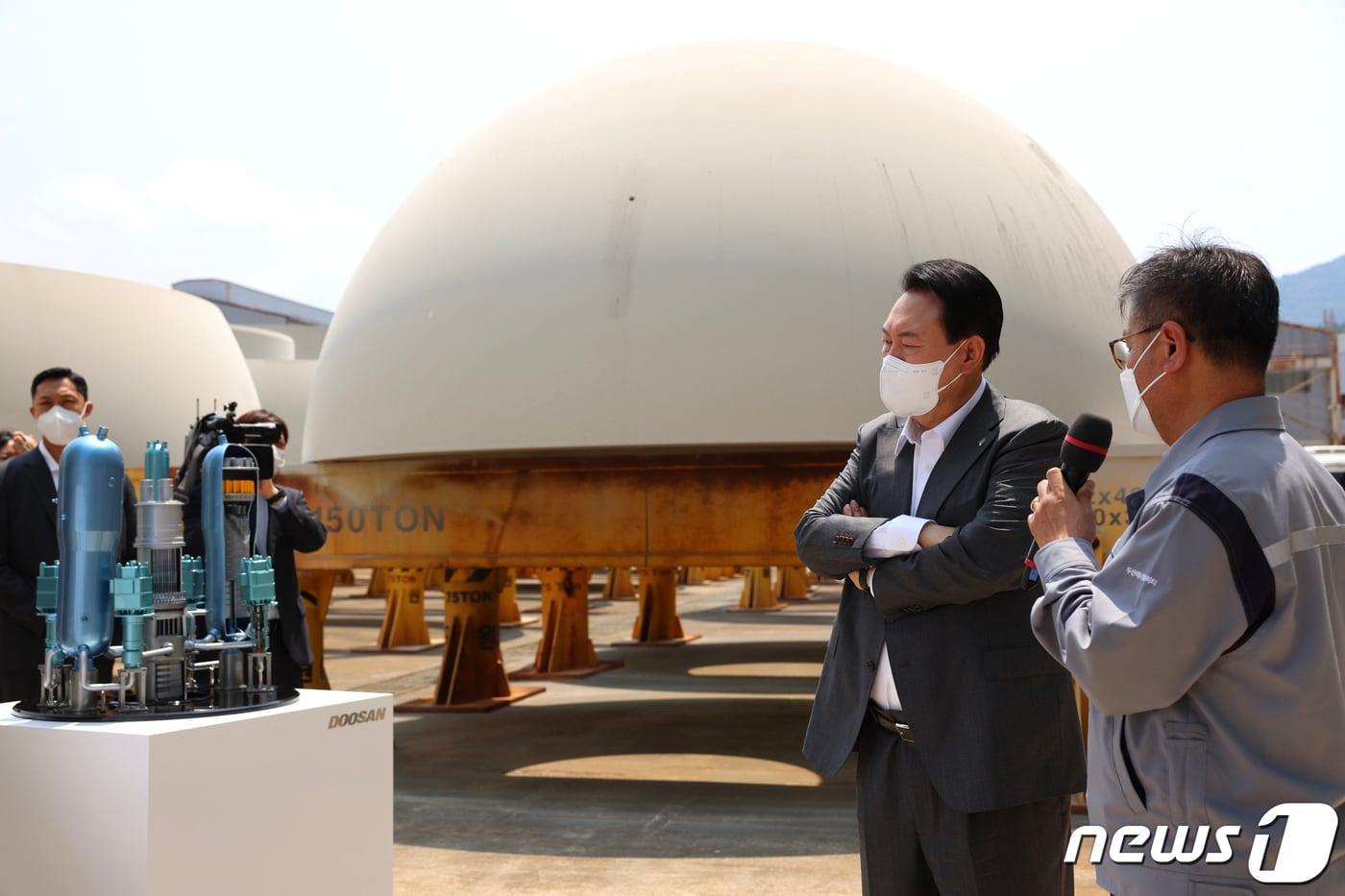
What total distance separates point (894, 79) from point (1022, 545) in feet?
20.9

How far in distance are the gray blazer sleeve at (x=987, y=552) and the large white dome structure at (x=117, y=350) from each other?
16.7 meters

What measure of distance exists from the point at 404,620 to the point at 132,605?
1476cm

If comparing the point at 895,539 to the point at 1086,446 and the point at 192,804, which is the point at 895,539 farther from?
the point at 192,804

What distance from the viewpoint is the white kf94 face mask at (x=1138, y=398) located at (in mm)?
2119

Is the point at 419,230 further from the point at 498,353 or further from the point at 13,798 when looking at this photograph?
the point at 13,798

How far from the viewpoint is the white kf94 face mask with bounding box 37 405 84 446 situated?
4652 mm

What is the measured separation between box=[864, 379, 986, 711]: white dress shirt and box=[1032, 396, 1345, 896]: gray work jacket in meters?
0.93

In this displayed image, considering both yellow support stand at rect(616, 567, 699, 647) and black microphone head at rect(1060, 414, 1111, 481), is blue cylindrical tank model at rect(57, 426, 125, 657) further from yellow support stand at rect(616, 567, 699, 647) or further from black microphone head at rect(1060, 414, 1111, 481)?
yellow support stand at rect(616, 567, 699, 647)

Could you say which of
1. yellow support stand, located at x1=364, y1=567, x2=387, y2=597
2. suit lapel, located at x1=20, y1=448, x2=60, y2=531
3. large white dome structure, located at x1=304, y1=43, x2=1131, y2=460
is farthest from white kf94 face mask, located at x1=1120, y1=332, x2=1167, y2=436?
yellow support stand, located at x1=364, y1=567, x2=387, y2=597

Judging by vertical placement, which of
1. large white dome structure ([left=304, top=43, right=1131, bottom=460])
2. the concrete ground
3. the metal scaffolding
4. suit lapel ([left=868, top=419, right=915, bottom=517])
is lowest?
the concrete ground

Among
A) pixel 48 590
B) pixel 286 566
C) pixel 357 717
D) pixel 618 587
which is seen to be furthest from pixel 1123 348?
pixel 618 587

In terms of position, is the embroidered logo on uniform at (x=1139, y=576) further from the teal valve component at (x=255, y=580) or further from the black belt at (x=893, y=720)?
the teal valve component at (x=255, y=580)

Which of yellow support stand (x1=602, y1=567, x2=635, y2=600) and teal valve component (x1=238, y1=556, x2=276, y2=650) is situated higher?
teal valve component (x1=238, y1=556, x2=276, y2=650)

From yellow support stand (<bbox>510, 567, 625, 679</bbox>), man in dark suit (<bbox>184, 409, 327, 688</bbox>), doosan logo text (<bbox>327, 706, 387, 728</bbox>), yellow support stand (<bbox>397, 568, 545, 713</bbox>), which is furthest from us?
yellow support stand (<bbox>510, 567, 625, 679</bbox>)
